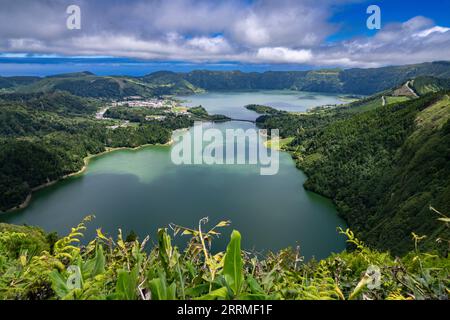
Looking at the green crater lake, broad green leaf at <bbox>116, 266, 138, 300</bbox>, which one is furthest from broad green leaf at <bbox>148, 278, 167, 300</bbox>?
the green crater lake

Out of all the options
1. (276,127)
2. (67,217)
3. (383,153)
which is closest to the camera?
(67,217)

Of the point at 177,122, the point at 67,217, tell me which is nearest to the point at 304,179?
the point at 67,217

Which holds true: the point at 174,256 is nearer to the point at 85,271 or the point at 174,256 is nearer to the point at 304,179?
the point at 85,271

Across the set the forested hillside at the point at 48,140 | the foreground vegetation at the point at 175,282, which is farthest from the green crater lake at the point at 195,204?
the foreground vegetation at the point at 175,282

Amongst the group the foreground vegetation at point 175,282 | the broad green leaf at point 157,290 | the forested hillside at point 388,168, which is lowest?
the forested hillside at point 388,168

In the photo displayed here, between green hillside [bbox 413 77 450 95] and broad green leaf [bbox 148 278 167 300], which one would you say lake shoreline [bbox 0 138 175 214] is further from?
green hillside [bbox 413 77 450 95]

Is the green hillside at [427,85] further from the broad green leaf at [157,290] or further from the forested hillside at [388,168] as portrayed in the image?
the broad green leaf at [157,290]

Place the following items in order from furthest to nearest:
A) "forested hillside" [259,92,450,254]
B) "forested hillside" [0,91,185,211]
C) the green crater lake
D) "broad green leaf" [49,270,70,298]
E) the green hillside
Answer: the green hillside, "forested hillside" [0,91,185,211], the green crater lake, "forested hillside" [259,92,450,254], "broad green leaf" [49,270,70,298]
